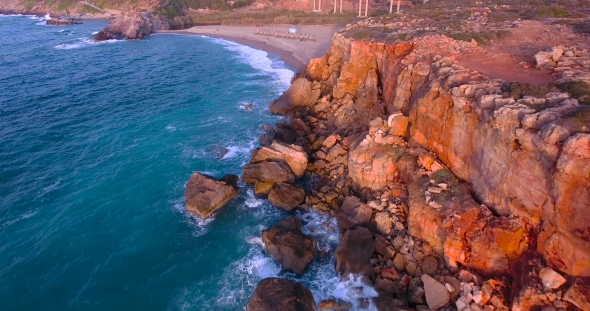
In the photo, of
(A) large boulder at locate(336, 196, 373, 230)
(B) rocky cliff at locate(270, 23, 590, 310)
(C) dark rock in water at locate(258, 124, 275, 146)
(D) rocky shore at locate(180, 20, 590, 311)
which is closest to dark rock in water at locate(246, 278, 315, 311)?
(D) rocky shore at locate(180, 20, 590, 311)

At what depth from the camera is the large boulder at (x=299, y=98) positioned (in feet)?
131

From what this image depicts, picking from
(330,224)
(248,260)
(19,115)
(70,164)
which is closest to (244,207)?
(248,260)

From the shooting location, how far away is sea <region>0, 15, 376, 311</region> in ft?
68.2

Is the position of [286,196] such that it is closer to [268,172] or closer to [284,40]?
[268,172]

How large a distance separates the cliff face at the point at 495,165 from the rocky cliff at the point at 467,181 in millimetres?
52

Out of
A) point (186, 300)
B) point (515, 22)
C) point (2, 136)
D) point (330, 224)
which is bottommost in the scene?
point (186, 300)

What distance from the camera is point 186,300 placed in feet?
65.5

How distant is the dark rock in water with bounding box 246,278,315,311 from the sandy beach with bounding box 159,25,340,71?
142 feet

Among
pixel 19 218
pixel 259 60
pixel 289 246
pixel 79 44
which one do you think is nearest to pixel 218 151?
pixel 289 246

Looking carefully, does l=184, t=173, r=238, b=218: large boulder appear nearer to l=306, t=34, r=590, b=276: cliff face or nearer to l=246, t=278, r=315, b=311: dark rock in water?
l=246, t=278, r=315, b=311: dark rock in water

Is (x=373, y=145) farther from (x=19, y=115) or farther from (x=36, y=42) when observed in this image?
(x=36, y=42)

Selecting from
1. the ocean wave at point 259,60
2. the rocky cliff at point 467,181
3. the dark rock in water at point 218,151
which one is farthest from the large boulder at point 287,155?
the ocean wave at point 259,60

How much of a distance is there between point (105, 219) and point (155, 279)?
25.7 feet

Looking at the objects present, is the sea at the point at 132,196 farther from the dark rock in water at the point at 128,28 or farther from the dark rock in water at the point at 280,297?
the dark rock in water at the point at 128,28
